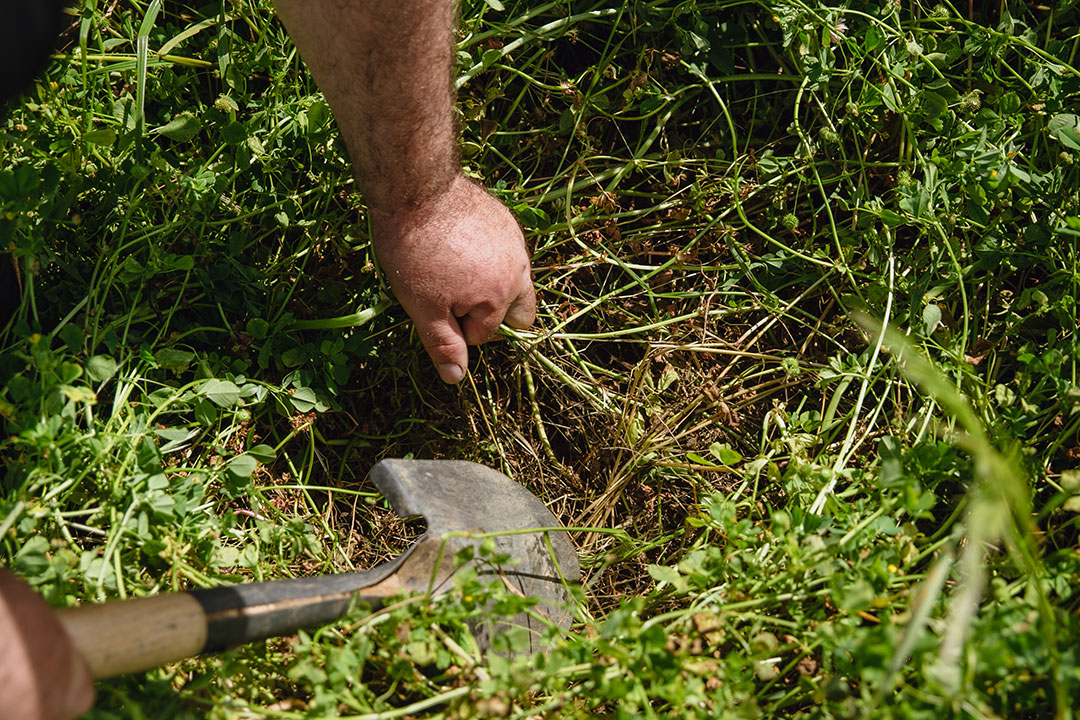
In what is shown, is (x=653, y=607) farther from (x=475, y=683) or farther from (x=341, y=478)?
(x=341, y=478)

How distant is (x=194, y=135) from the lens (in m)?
1.57

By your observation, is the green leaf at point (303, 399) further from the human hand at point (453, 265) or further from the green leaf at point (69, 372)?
the green leaf at point (69, 372)

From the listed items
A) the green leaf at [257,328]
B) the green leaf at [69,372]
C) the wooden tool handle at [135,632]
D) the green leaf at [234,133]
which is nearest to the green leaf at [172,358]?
the green leaf at [257,328]

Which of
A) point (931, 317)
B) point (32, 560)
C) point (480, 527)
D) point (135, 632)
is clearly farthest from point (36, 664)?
point (931, 317)

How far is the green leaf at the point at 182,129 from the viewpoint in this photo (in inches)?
60.9

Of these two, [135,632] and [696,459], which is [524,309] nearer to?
[696,459]

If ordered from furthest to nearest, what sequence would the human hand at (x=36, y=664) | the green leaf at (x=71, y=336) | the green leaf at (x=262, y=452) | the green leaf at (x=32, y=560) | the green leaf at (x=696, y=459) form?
the green leaf at (x=696, y=459) → the green leaf at (x=262, y=452) → the green leaf at (x=71, y=336) → the green leaf at (x=32, y=560) → the human hand at (x=36, y=664)

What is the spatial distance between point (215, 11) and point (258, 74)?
146mm

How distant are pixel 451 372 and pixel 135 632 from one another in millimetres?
722

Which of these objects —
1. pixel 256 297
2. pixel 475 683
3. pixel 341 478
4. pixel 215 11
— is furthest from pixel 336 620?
pixel 215 11

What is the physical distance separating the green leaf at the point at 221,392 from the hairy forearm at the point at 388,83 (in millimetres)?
408

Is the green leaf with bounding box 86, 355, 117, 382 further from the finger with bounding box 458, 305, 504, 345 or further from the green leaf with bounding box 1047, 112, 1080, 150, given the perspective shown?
the green leaf with bounding box 1047, 112, 1080, 150

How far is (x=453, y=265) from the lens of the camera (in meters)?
1.45

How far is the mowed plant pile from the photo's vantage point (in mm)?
1148
